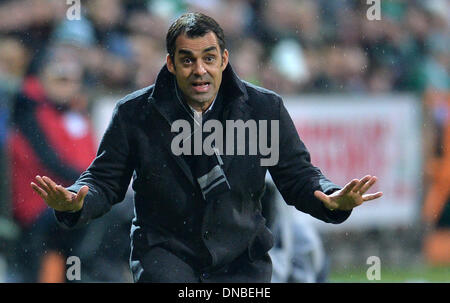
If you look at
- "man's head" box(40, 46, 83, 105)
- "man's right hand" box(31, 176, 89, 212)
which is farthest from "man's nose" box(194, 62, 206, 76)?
"man's head" box(40, 46, 83, 105)

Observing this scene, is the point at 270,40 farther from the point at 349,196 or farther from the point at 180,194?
the point at 349,196

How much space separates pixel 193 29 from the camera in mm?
5141

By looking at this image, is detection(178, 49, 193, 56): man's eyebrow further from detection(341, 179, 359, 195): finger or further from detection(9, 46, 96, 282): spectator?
detection(9, 46, 96, 282): spectator

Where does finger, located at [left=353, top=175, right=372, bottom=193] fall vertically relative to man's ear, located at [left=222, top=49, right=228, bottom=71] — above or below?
below

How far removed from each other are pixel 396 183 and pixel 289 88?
133 cm

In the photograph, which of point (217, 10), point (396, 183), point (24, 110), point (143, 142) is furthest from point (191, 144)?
point (396, 183)

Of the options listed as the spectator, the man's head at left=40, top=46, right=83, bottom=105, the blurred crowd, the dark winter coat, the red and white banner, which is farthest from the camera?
the red and white banner

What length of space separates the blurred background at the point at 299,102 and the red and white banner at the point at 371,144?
1 centimetres

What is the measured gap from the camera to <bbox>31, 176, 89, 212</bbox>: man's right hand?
16.2 feet

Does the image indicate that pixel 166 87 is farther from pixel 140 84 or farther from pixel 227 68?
pixel 140 84

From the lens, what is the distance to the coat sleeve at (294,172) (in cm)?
523

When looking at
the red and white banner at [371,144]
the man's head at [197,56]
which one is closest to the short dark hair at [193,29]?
the man's head at [197,56]

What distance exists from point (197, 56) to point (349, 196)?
89cm

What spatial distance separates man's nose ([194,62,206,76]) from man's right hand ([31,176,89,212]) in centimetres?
68
